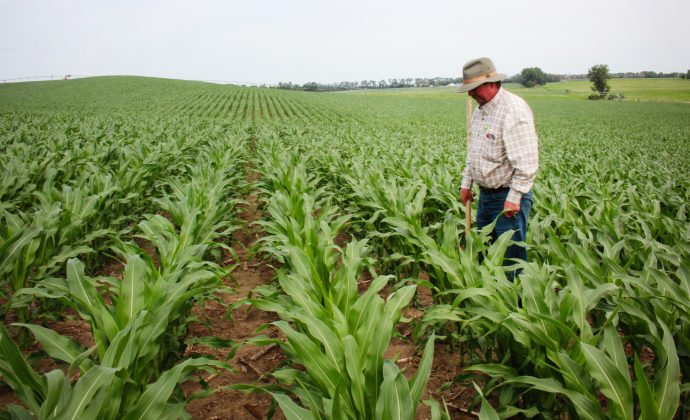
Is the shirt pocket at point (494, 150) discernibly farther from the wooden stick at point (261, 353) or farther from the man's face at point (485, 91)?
the wooden stick at point (261, 353)

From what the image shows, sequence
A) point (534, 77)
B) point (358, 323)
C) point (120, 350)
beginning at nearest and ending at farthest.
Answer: point (120, 350)
point (358, 323)
point (534, 77)

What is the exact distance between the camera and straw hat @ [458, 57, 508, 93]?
275 cm

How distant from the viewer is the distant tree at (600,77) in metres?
66.7

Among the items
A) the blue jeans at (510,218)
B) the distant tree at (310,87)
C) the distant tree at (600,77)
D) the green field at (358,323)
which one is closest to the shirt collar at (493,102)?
the blue jeans at (510,218)

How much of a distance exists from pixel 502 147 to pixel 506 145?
80 millimetres

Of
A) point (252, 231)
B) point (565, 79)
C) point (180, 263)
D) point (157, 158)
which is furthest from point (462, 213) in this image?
point (565, 79)

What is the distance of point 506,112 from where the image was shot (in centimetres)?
275

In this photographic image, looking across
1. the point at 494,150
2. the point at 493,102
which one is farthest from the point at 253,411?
the point at 493,102

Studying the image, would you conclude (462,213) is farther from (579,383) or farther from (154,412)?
(154,412)

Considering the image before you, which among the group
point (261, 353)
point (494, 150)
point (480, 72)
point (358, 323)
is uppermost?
point (480, 72)

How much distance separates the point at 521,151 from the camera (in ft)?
8.93

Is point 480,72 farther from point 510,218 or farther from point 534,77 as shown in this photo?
point 534,77

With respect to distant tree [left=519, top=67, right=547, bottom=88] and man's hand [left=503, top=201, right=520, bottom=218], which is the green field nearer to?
man's hand [left=503, top=201, right=520, bottom=218]

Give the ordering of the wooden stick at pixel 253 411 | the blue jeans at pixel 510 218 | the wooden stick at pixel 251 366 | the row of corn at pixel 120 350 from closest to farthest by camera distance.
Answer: the row of corn at pixel 120 350 → the wooden stick at pixel 253 411 → the wooden stick at pixel 251 366 → the blue jeans at pixel 510 218
